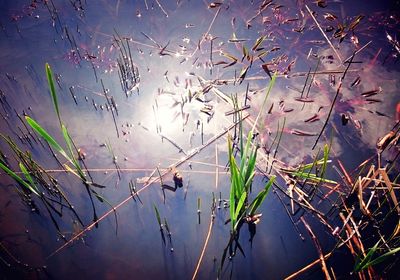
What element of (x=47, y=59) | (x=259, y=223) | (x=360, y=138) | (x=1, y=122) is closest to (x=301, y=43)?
(x=360, y=138)

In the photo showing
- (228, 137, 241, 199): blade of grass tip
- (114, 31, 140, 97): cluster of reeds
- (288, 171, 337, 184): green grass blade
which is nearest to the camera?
(228, 137, 241, 199): blade of grass tip

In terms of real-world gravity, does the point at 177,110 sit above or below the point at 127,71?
below

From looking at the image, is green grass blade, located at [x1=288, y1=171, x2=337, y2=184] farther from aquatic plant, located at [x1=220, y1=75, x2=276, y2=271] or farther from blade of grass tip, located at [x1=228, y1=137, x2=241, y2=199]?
blade of grass tip, located at [x1=228, y1=137, x2=241, y2=199]

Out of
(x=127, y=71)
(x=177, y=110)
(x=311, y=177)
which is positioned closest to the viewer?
(x=311, y=177)

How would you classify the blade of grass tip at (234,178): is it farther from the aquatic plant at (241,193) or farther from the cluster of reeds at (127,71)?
the cluster of reeds at (127,71)

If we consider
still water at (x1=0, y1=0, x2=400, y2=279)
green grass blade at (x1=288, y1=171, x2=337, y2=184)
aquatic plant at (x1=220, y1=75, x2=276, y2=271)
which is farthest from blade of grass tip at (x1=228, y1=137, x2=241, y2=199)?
green grass blade at (x1=288, y1=171, x2=337, y2=184)

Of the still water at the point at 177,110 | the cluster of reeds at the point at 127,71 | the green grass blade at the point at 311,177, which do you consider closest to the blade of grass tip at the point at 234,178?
the still water at the point at 177,110

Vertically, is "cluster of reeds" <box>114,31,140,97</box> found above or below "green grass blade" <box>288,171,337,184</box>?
above

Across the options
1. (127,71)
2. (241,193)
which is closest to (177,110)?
(127,71)

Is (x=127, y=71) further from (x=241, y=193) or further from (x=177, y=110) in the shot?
(x=241, y=193)

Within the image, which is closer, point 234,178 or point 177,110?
point 234,178

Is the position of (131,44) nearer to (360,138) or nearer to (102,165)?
(102,165)

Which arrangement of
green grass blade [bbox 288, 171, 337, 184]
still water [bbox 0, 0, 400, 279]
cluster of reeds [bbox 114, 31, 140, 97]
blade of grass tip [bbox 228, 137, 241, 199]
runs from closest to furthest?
blade of grass tip [bbox 228, 137, 241, 199], still water [bbox 0, 0, 400, 279], green grass blade [bbox 288, 171, 337, 184], cluster of reeds [bbox 114, 31, 140, 97]
